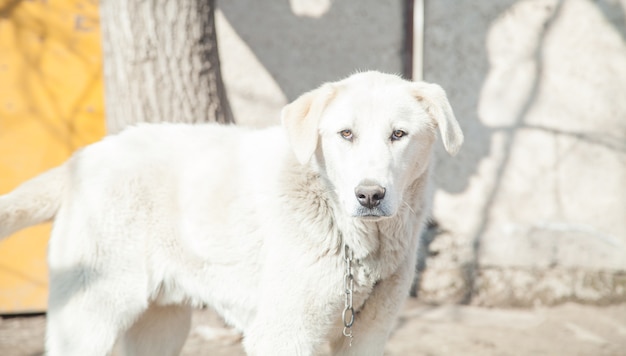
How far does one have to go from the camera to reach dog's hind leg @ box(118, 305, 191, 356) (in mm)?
3555

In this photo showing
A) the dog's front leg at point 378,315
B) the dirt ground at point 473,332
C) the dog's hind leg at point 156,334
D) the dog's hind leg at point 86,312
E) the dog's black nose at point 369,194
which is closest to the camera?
the dog's black nose at point 369,194

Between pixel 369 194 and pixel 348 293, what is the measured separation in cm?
48

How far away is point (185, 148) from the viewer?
11.0 feet

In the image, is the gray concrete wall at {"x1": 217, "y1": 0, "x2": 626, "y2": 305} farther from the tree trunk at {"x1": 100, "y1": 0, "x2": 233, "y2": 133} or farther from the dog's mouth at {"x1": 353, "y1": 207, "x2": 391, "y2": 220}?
the dog's mouth at {"x1": 353, "y1": 207, "x2": 391, "y2": 220}

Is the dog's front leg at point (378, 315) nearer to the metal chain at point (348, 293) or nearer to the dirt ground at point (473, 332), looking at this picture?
the metal chain at point (348, 293)

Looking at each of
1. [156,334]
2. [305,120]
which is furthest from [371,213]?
[156,334]

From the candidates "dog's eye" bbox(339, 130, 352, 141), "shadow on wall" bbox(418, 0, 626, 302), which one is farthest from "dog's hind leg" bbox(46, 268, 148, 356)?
"shadow on wall" bbox(418, 0, 626, 302)

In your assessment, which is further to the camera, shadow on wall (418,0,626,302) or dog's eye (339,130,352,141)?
shadow on wall (418,0,626,302)

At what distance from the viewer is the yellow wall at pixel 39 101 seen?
5.13 meters

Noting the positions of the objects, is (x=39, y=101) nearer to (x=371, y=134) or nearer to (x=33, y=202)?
(x=33, y=202)

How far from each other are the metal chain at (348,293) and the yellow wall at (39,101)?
3.00 m

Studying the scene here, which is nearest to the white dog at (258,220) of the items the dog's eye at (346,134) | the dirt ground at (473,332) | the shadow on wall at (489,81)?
the dog's eye at (346,134)

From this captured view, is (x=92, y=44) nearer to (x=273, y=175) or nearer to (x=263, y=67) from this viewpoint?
(x=263, y=67)

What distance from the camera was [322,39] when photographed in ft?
18.2
